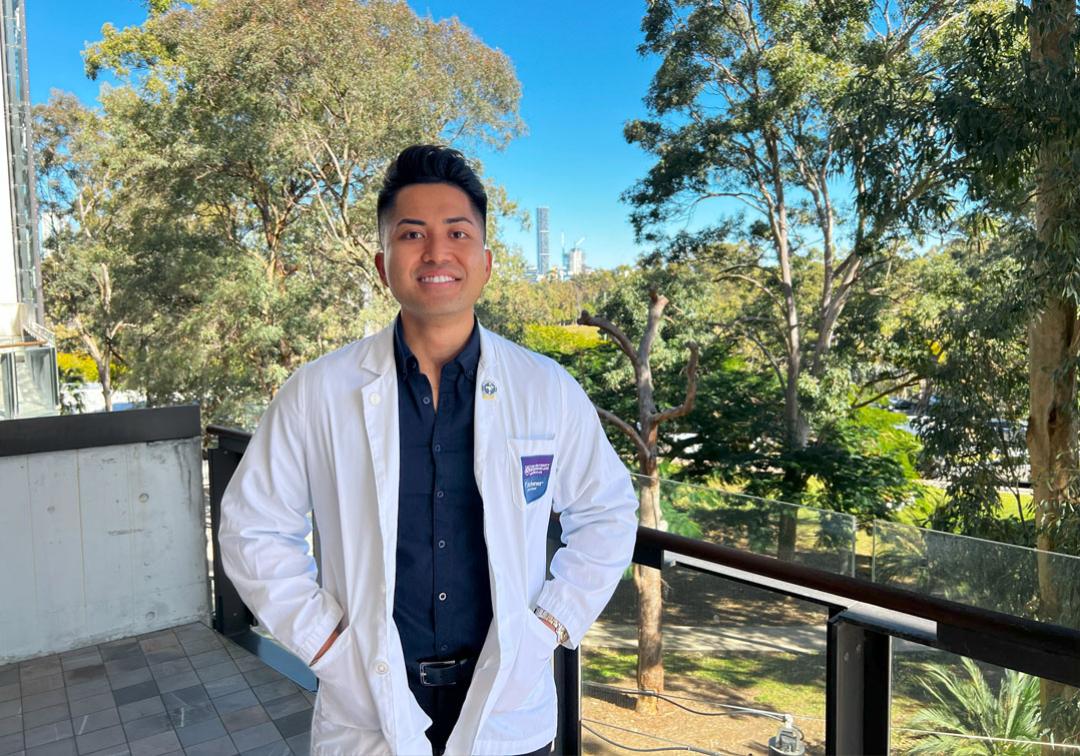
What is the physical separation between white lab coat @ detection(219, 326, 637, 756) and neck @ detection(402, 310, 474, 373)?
0.12ft

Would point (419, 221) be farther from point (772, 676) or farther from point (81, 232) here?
point (81, 232)

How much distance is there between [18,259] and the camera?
20.2 ft

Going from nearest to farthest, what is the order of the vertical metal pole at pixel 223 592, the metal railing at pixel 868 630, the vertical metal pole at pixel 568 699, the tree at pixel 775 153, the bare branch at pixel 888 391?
1. the metal railing at pixel 868 630
2. the vertical metal pole at pixel 568 699
3. the vertical metal pole at pixel 223 592
4. the tree at pixel 775 153
5. the bare branch at pixel 888 391

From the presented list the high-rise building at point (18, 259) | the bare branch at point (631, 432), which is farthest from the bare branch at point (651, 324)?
the high-rise building at point (18, 259)

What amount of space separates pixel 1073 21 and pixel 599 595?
694 cm

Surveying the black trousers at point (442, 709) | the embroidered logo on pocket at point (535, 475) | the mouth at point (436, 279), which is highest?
the mouth at point (436, 279)

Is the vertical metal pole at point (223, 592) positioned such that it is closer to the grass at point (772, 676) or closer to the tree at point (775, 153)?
the grass at point (772, 676)

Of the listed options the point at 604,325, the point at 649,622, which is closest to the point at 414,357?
the point at 649,622

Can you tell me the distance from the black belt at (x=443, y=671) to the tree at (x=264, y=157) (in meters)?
12.9

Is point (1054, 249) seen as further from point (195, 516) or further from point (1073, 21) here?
point (195, 516)

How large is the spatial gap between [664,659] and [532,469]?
2.87m

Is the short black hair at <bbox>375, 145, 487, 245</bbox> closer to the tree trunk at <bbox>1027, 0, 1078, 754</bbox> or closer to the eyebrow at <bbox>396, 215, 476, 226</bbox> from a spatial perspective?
the eyebrow at <bbox>396, 215, 476, 226</bbox>

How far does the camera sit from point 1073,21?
6090mm

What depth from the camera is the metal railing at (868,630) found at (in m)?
1.02
